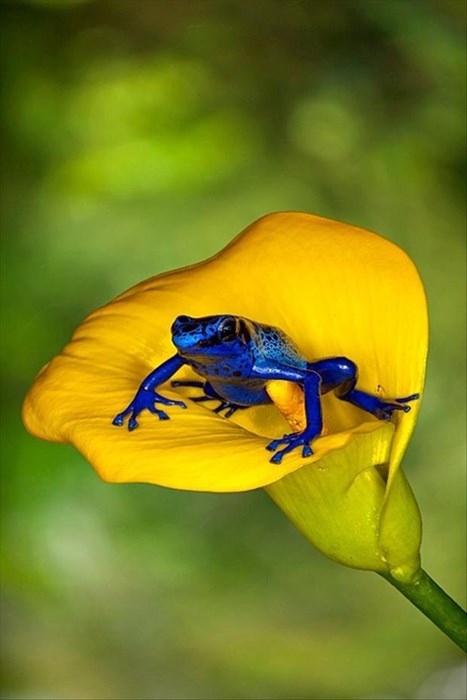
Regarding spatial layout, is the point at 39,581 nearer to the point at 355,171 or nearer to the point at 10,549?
the point at 10,549

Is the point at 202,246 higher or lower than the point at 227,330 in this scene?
lower

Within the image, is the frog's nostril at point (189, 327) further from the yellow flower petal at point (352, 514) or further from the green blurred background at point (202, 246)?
the green blurred background at point (202, 246)

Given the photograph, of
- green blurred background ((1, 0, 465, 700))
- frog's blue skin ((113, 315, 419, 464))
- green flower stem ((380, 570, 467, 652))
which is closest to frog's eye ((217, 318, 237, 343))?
frog's blue skin ((113, 315, 419, 464))

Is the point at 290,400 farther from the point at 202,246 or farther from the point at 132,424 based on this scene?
the point at 202,246

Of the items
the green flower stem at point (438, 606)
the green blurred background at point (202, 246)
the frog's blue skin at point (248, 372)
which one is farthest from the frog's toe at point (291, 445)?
the green blurred background at point (202, 246)

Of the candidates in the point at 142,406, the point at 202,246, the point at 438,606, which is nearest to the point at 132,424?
the point at 142,406

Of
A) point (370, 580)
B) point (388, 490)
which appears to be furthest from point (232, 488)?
point (370, 580)

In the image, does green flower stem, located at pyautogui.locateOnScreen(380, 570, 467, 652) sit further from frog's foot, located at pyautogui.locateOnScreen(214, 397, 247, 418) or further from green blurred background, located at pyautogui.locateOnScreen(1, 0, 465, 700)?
green blurred background, located at pyautogui.locateOnScreen(1, 0, 465, 700)
